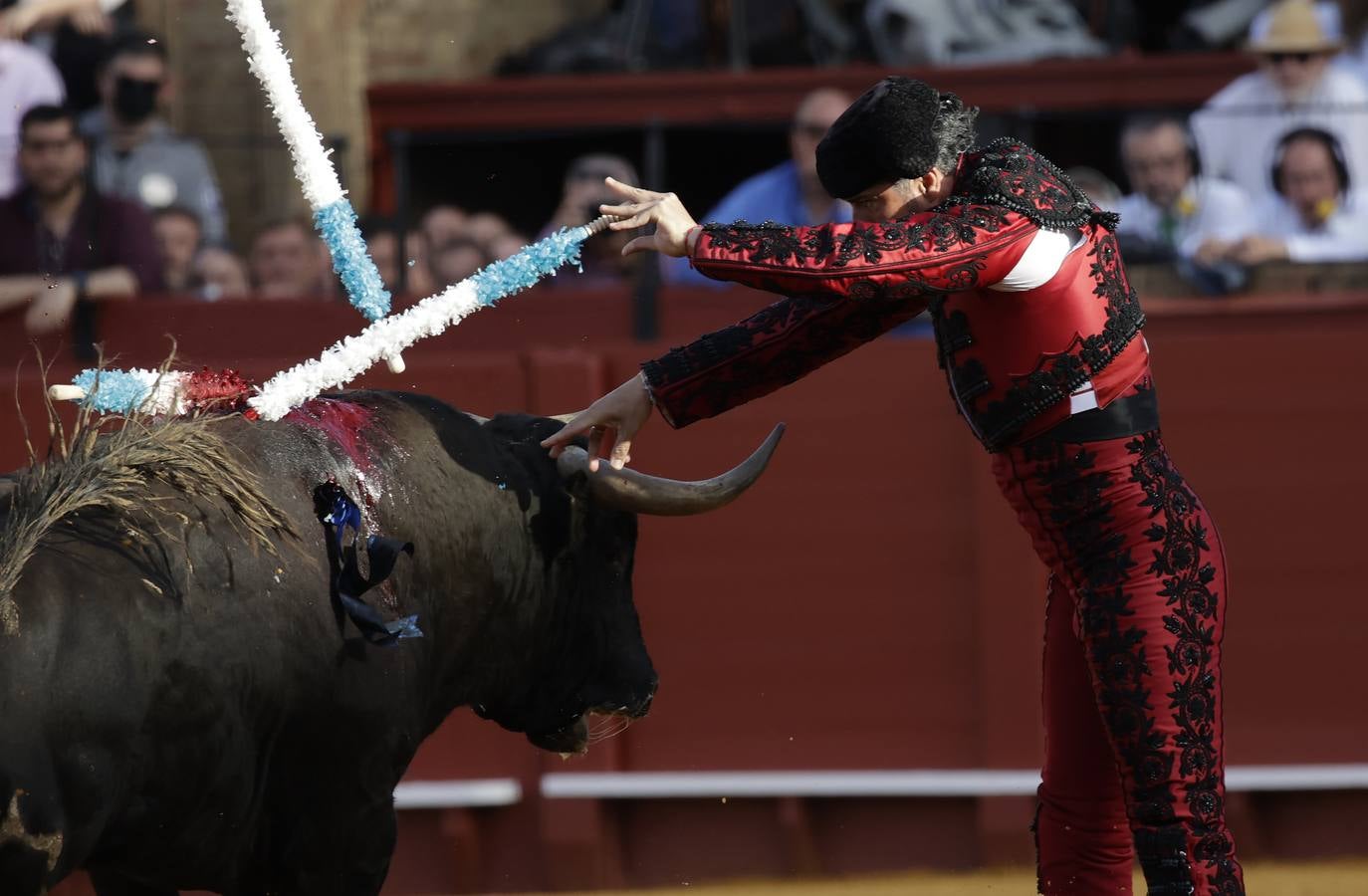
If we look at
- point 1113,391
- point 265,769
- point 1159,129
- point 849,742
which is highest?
point 1159,129

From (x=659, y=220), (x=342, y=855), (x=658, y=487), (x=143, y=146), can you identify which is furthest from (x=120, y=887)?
(x=143, y=146)

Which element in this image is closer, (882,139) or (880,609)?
(882,139)

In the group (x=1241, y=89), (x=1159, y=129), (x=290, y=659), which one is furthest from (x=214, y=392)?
(x=1241, y=89)

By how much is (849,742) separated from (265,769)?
2.44 metres

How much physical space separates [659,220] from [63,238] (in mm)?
2816

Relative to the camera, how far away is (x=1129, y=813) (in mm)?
3033

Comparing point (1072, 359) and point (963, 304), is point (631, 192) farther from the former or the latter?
point (1072, 359)

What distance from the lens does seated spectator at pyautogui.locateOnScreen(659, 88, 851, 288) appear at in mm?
5473

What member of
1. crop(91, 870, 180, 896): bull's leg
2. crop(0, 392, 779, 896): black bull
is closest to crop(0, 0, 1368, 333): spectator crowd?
crop(0, 392, 779, 896): black bull

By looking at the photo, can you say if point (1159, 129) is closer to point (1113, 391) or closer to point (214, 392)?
point (1113, 391)

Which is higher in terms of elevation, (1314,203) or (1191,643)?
(1314,203)

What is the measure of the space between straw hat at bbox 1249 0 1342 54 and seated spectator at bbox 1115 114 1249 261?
0.69 m

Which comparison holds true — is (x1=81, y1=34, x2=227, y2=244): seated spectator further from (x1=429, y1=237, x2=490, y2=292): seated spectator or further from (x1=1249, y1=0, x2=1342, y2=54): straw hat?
(x1=1249, y1=0, x2=1342, y2=54): straw hat

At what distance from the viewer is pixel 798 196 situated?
556 cm
